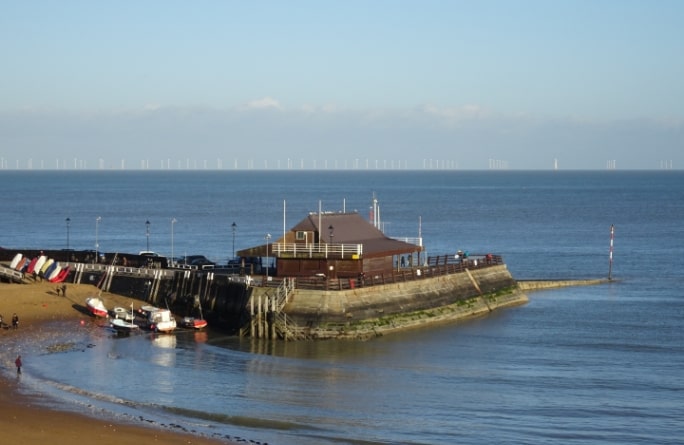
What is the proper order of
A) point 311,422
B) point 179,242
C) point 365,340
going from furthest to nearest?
point 179,242 < point 365,340 < point 311,422

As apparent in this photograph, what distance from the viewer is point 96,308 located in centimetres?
6919

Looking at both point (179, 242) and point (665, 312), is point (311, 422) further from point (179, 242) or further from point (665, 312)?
point (179, 242)

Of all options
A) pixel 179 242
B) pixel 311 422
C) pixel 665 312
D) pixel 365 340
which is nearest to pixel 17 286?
pixel 365 340

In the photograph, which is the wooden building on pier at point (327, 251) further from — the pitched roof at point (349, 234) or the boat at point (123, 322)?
the boat at point (123, 322)

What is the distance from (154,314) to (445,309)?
60.4 feet

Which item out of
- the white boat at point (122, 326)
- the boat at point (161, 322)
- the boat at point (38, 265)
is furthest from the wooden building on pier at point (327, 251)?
the boat at point (38, 265)

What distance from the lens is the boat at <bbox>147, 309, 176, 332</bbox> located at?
65.1 metres

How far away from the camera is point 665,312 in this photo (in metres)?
76.6

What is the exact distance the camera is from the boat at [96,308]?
69188mm

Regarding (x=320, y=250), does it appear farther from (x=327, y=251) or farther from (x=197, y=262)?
(x=197, y=262)

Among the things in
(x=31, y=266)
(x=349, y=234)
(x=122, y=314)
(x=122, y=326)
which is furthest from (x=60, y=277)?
(x=349, y=234)

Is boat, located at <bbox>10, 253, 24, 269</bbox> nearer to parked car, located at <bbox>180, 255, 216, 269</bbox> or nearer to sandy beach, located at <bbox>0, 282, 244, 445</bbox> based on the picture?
parked car, located at <bbox>180, 255, 216, 269</bbox>

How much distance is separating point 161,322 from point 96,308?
6.20 meters

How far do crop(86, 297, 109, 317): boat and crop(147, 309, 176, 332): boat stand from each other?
4.96 meters
